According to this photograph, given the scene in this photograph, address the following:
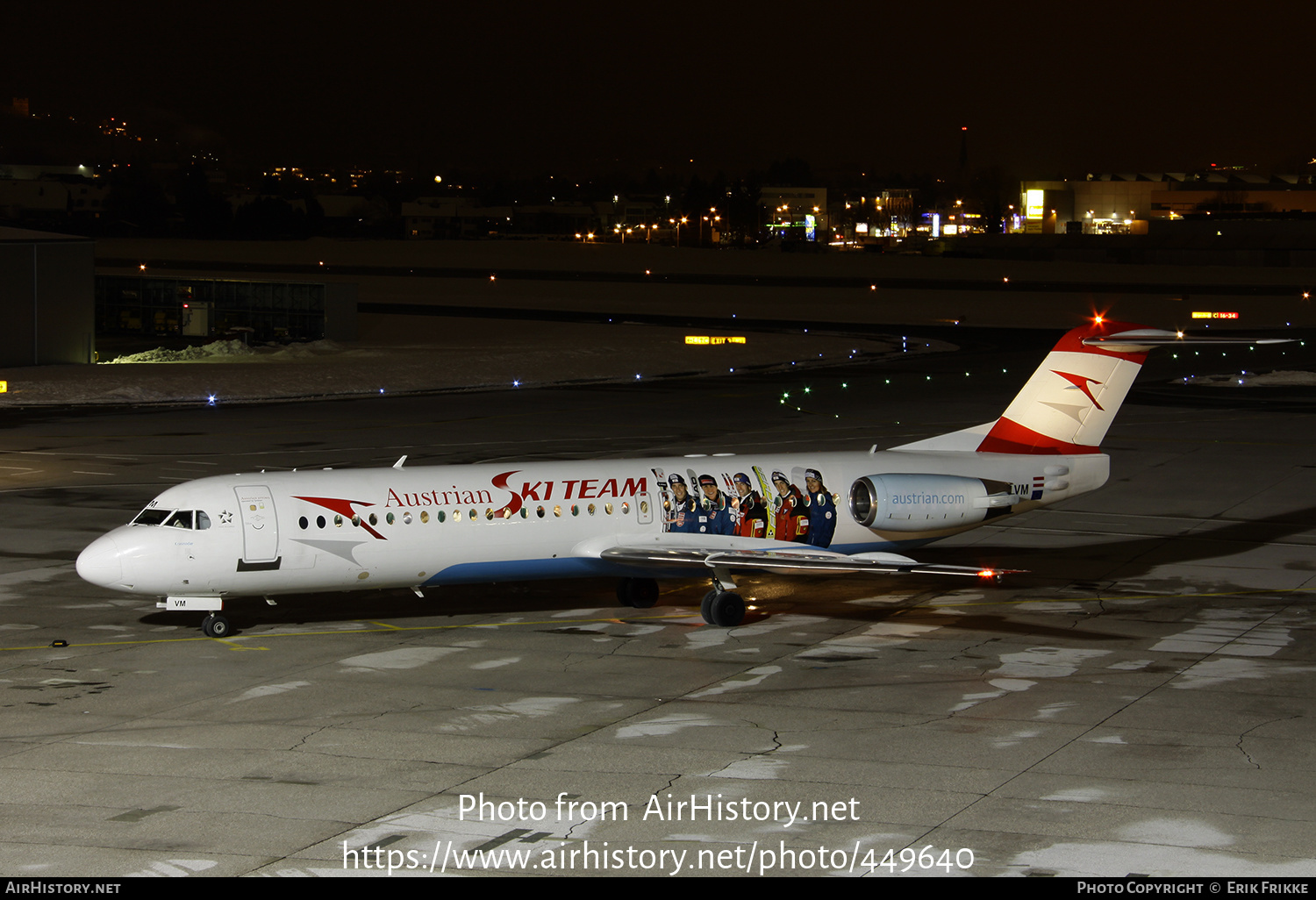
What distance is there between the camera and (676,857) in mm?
15680

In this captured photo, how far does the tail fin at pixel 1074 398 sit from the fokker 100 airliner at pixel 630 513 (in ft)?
0.12

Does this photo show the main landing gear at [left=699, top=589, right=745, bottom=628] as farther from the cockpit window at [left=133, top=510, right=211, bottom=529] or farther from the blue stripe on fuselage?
the cockpit window at [left=133, top=510, right=211, bottom=529]

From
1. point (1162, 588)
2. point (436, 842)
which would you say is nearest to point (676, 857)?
point (436, 842)

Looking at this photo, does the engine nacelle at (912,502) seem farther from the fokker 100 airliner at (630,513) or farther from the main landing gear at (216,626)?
the main landing gear at (216,626)

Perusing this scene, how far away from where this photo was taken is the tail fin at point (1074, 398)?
100.0 feet

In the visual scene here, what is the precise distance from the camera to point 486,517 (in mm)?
26344

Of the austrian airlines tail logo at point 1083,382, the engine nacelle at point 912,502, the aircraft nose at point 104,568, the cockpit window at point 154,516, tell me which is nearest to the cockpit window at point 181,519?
the cockpit window at point 154,516

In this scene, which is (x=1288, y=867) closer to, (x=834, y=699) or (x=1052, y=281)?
(x=834, y=699)

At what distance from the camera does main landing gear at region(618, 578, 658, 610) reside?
94.1 ft

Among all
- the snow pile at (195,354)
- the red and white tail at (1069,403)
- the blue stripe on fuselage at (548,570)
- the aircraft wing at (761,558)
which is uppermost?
the red and white tail at (1069,403)

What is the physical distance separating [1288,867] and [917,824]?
152 inches

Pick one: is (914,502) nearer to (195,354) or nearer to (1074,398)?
(1074,398)

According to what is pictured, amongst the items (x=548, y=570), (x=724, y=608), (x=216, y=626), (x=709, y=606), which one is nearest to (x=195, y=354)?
(x=216, y=626)

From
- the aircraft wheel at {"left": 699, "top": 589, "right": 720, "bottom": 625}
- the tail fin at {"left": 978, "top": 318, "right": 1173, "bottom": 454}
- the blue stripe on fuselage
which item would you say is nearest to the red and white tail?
the tail fin at {"left": 978, "top": 318, "right": 1173, "bottom": 454}
